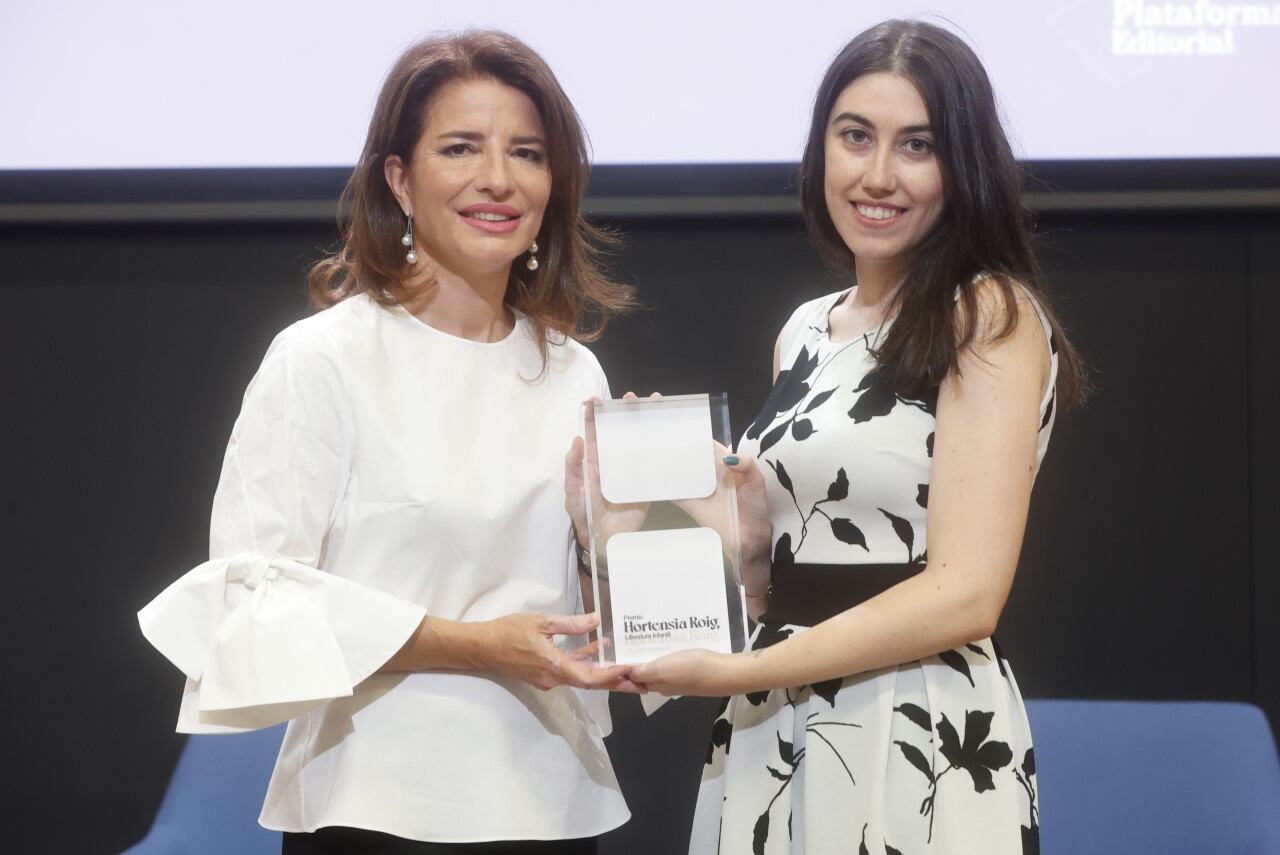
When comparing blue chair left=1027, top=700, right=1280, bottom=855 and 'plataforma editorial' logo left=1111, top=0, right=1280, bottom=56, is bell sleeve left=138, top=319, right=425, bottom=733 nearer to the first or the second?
blue chair left=1027, top=700, right=1280, bottom=855

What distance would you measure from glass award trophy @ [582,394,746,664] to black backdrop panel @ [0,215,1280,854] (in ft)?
3.98

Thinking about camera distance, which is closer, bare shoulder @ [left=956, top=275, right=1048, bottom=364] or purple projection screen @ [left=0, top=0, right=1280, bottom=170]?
bare shoulder @ [left=956, top=275, right=1048, bottom=364]

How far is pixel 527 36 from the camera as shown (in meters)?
2.75

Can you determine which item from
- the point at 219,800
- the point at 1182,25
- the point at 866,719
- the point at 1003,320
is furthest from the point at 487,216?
the point at 1182,25

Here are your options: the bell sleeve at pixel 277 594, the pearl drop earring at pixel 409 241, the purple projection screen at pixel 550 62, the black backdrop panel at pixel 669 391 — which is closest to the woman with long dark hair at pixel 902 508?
the bell sleeve at pixel 277 594

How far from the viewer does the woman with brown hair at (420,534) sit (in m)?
1.63

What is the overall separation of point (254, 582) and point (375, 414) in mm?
249

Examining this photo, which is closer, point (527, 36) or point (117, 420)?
point (527, 36)

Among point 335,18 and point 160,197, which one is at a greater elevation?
point 335,18

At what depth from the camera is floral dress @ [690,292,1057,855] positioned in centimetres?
162

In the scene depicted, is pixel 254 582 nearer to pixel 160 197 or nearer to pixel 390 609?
pixel 390 609

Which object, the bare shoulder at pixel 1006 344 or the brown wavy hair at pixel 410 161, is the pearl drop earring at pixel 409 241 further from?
the bare shoulder at pixel 1006 344

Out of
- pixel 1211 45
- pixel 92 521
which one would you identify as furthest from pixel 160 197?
pixel 1211 45

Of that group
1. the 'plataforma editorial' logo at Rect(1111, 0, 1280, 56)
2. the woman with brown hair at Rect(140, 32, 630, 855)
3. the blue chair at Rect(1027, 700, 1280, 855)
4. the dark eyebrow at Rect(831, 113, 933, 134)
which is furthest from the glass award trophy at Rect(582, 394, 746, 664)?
the 'plataforma editorial' logo at Rect(1111, 0, 1280, 56)
